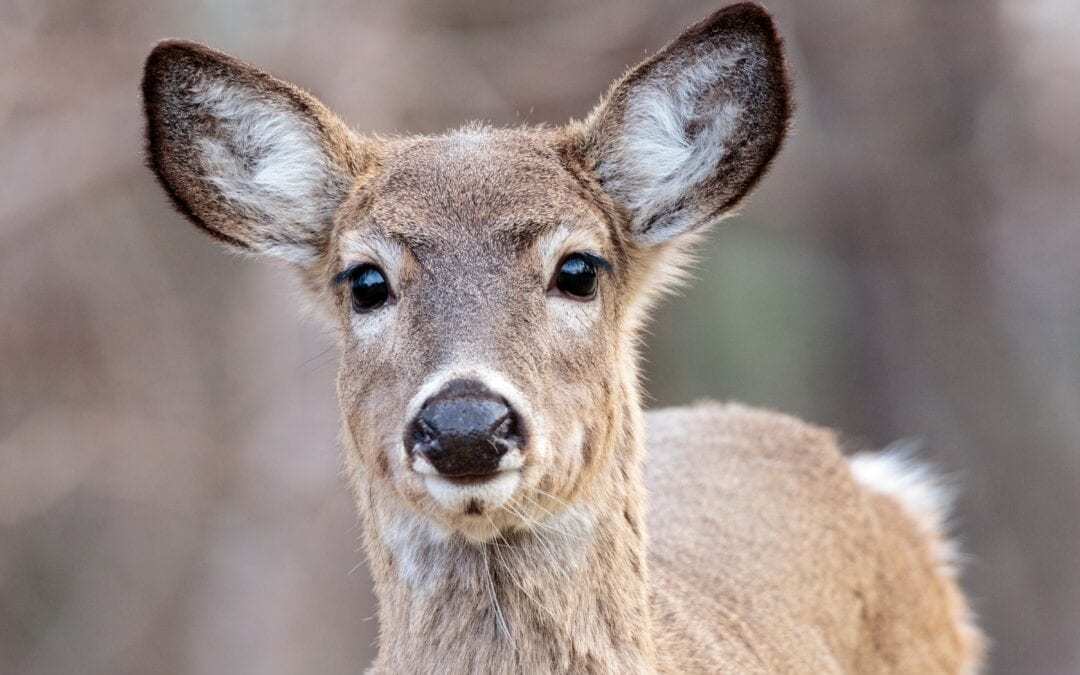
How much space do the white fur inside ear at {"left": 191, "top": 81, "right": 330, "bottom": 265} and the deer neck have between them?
1.17m

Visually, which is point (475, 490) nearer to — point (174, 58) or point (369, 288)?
point (369, 288)

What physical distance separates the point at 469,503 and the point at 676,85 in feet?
5.58

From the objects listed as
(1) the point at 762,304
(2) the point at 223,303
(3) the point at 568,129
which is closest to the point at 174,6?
(2) the point at 223,303

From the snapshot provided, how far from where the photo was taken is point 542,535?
15.7 feet

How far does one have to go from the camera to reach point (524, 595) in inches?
186

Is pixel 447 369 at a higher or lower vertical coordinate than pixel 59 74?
lower

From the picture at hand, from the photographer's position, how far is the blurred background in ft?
41.0

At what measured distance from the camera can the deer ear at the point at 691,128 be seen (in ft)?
17.0

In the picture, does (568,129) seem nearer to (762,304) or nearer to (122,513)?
(122,513)

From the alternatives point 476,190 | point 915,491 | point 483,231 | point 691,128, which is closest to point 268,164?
point 476,190

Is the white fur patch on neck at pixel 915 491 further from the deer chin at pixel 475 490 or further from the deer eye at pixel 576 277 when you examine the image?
the deer chin at pixel 475 490

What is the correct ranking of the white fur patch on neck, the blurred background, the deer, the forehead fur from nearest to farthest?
the deer < the forehead fur < the white fur patch on neck < the blurred background

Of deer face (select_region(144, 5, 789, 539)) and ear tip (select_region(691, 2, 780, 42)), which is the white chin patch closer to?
deer face (select_region(144, 5, 789, 539))

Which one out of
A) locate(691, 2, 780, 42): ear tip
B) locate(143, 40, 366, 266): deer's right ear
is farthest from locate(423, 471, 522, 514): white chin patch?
locate(691, 2, 780, 42): ear tip
